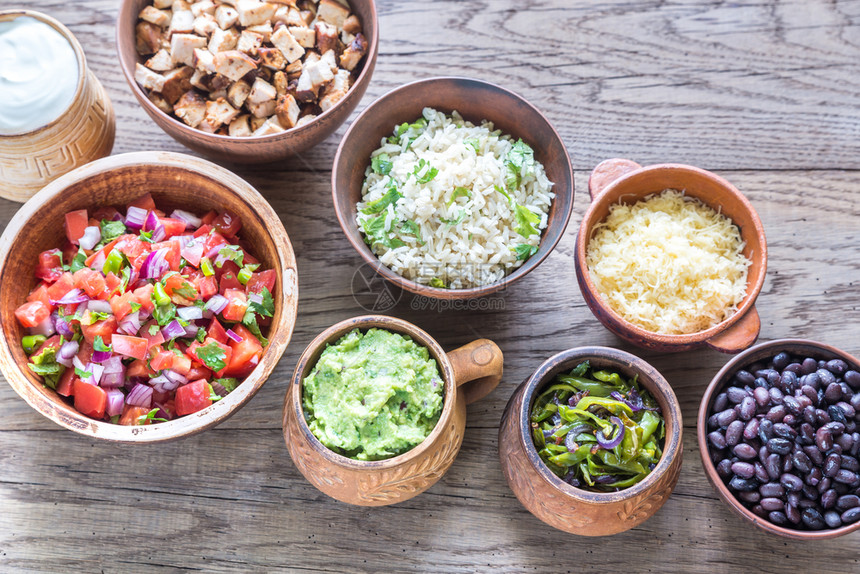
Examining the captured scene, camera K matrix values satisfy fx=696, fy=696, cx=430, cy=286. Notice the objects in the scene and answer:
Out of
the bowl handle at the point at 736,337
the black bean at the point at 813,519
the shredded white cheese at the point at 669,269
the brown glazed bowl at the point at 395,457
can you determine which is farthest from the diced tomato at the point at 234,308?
the black bean at the point at 813,519

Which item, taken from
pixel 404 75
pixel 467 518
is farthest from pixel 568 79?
pixel 467 518

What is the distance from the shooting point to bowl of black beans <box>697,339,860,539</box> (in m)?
2.06

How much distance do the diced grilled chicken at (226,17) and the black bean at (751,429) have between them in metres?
2.08

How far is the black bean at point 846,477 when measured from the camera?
2.04 meters

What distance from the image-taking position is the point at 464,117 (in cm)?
245

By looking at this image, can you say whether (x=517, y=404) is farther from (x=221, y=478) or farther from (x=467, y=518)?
(x=221, y=478)

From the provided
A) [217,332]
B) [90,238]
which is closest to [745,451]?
[217,332]

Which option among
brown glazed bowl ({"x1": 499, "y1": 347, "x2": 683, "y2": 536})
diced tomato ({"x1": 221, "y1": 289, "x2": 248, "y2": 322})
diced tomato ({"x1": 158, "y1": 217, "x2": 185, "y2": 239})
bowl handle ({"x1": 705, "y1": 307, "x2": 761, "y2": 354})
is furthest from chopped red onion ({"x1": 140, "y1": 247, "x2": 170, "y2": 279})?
bowl handle ({"x1": 705, "y1": 307, "x2": 761, "y2": 354})

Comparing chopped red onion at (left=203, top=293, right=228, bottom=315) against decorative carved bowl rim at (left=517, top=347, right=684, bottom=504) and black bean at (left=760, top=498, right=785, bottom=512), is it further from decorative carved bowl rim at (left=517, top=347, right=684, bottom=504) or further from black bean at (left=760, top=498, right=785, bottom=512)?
black bean at (left=760, top=498, right=785, bottom=512)

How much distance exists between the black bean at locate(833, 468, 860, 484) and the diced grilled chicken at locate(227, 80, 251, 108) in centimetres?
218

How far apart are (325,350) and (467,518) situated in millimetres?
799

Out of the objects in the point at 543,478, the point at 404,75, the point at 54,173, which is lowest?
the point at 543,478

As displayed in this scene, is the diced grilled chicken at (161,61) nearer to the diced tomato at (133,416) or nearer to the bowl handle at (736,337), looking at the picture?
the diced tomato at (133,416)

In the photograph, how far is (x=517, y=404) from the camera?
2143mm
